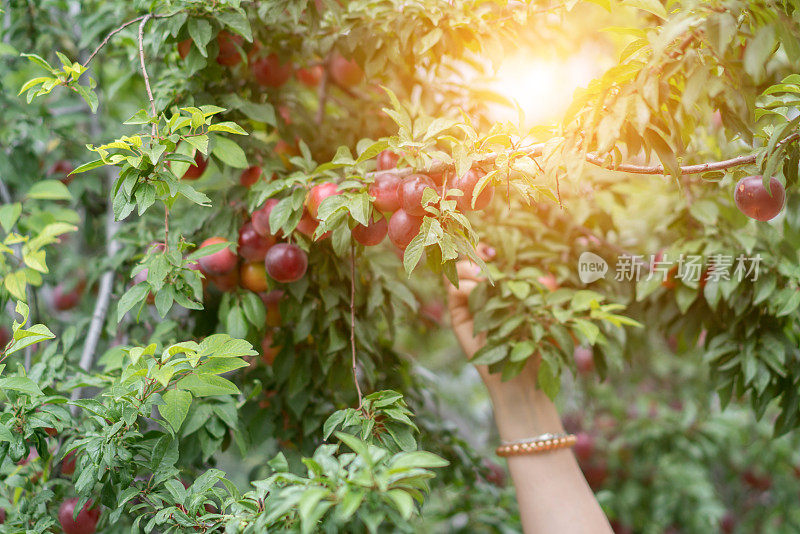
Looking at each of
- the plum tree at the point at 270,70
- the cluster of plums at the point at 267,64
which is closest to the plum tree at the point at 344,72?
the cluster of plums at the point at 267,64

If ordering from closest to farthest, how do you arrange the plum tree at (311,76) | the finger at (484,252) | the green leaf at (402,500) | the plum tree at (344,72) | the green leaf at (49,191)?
the green leaf at (402,500) < the green leaf at (49,191) < the finger at (484,252) < the plum tree at (344,72) < the plum tree at (311,76)

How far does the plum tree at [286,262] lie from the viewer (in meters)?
0.98

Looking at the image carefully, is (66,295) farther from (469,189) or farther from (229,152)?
(469,189)

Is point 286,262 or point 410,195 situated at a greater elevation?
point 410,195

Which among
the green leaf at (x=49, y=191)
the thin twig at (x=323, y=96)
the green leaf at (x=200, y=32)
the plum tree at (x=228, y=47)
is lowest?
the green leaf at (x=49, y=191)

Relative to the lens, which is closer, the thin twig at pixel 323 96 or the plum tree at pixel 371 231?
the plum tree at pixel 371 231

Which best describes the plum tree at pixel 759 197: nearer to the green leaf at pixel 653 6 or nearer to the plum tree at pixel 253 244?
the green leaf at pixel 653 6

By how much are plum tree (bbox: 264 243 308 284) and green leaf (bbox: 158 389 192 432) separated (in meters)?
0.26

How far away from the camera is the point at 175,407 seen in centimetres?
80

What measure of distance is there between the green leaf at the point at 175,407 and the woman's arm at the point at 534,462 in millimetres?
567

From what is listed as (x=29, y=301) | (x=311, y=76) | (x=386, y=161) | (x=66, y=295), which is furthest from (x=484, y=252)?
(x=66, y=295)

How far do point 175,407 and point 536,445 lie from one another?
2.22 feet

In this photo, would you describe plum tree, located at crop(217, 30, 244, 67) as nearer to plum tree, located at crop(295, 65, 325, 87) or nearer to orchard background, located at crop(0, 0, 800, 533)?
orchard background, located at crop(0, 0, 800, 533)

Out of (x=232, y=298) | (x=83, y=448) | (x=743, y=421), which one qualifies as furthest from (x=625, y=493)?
(x=83, y=448)
